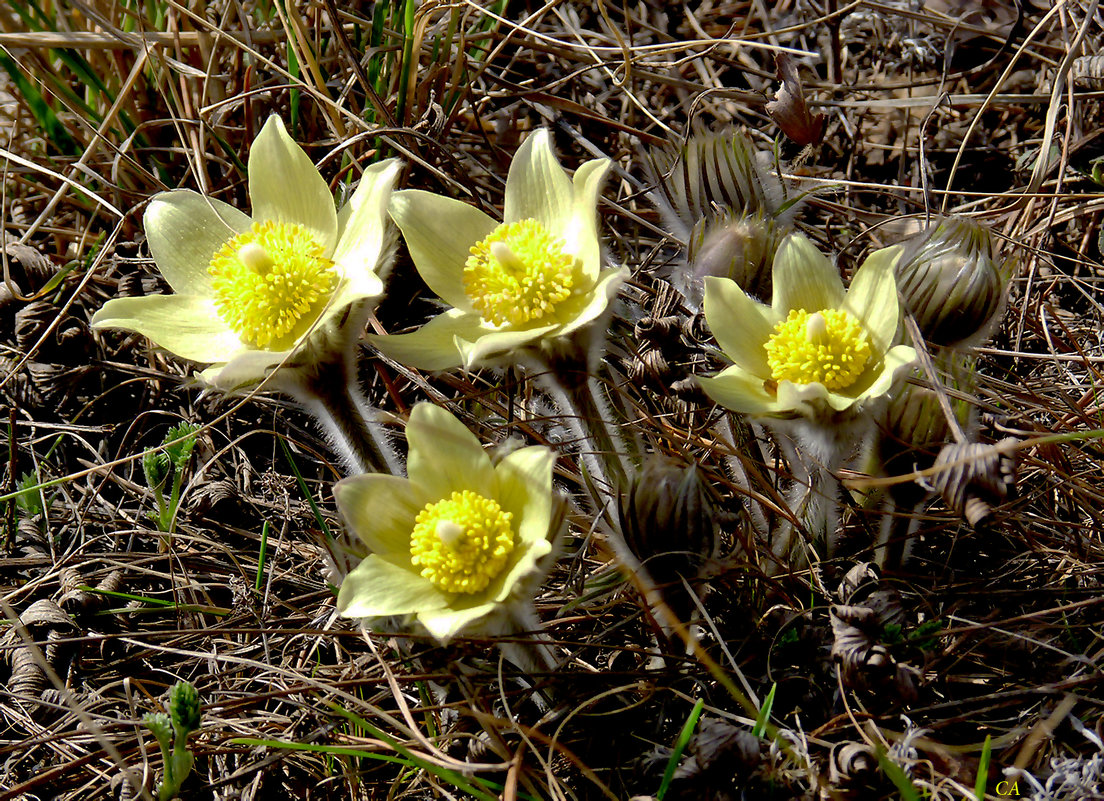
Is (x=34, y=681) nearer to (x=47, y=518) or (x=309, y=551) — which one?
(x=47, y=518)

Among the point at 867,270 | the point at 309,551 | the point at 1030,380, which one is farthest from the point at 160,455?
the point at 1030,380

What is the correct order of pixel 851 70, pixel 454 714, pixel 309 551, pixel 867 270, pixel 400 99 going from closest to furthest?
pixel 867 270
pixel 454 714
pixel 309 551
pixel 400 99
pixel 851 70

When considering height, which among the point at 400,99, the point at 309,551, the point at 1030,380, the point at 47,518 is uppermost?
the point at 400,99

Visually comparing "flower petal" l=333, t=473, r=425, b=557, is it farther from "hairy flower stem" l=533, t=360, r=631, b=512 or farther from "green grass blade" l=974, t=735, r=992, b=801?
"green grass blade" l=974, t=735, r=992, b=801

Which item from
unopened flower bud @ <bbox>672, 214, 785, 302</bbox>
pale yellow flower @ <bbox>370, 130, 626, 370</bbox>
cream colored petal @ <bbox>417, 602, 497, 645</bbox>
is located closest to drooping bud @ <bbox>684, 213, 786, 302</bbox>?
unopened flower bud @ <bbox>672, 214, 785, 302</bbox>

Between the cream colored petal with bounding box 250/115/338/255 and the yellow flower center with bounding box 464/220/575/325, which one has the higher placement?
the cream colored petal with bounding box 250/115/338/255

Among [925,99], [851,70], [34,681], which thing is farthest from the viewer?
[851,70]

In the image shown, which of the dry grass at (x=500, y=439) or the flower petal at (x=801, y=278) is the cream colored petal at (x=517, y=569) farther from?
the flower petal at (x=801, y=278)
